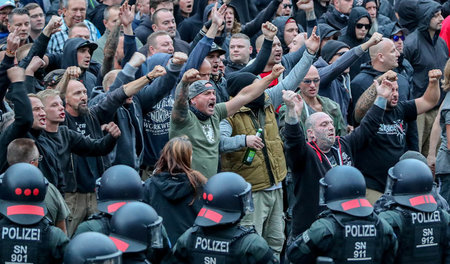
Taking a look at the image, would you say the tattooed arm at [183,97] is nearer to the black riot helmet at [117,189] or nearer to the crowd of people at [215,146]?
the crowd of people at [215,146]

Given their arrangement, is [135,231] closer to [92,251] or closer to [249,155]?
[92,251]

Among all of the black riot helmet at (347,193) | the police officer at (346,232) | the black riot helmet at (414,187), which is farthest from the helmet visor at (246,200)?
the black riot helmet at (414,187)

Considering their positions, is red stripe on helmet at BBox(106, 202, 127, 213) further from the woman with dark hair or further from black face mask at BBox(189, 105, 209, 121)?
black face mask at BBox(189, 105, 209, 121)

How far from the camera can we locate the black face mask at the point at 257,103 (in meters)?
9.41

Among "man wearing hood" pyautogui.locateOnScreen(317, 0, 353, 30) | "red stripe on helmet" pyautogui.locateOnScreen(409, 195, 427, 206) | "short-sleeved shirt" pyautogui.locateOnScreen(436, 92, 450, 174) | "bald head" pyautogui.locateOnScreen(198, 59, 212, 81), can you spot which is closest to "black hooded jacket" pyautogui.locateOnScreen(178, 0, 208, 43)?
"man wearing hood" pyautogui.locateOnScreen(317, 0, 353, 30)

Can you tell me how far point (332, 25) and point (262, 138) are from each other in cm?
511

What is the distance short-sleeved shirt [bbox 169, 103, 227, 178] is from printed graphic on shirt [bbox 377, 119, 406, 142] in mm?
1969

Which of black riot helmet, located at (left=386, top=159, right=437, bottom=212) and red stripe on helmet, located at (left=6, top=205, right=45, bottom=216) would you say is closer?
red stripe on helmet, located at (left=6, top=205, right=45, bottom=216)

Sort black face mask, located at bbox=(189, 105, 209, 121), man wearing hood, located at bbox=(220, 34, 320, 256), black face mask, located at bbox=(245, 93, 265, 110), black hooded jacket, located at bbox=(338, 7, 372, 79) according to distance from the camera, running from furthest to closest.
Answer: black hooded jacket, located at bbox=(338, 7, 372, 79) < black face mask, located at bbox=(245, 93, 265, 110) < man wearing hood, located at bbox=(220, 34, 320, 256) < black face mask, located at bbox=(189, 105, 209, 121)

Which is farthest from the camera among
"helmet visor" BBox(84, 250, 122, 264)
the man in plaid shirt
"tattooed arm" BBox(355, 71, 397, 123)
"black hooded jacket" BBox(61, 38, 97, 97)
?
the man in plaid shirt

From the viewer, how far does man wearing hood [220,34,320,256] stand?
30.3 ft

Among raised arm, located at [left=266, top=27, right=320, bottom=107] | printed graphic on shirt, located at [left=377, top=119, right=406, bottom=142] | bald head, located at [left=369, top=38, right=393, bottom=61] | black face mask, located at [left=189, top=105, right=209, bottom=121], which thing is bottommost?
printed graphic on shirt, located at [left=377, top=119, right=406, bottom=142]

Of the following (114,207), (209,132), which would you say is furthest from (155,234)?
(209,132)

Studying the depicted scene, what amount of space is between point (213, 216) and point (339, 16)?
26.2 ft
